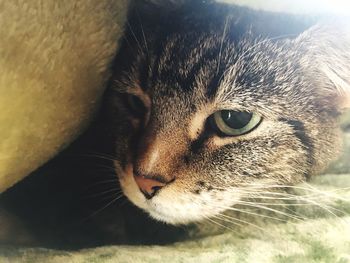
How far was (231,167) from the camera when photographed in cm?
83

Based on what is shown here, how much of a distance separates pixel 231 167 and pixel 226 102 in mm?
106

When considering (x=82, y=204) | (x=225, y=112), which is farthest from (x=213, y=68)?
(x=82, y=204)

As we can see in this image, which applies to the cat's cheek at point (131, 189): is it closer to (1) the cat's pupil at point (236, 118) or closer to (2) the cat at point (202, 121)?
(2) the cat at point (202, 121)

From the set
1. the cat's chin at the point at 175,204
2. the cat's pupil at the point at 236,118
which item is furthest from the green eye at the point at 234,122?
the cat's chin at the point at 175,204

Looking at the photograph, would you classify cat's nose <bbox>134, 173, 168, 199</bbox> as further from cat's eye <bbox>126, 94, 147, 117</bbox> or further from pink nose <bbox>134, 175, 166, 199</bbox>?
cat's eye <bbox>126, 94, 147, 117</bbox>

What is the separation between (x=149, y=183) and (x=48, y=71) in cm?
22

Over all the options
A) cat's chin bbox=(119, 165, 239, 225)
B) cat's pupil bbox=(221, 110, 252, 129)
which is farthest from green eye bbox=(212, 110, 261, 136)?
cat's chin bbox=(119, 165, 239, 225)

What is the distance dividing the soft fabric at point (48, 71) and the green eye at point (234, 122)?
20cm

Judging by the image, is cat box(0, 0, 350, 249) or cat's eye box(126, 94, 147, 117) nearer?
cat box(0, 0, 350, 249)

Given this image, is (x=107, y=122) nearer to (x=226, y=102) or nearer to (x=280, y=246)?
(x=226, y=102)

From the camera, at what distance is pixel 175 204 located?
83cm

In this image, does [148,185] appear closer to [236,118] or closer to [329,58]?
[236,118]

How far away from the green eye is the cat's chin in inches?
4.2

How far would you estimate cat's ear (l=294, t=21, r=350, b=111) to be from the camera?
777 mm
